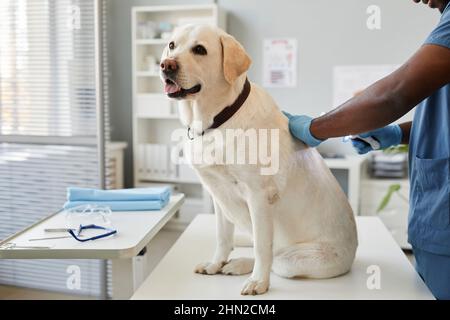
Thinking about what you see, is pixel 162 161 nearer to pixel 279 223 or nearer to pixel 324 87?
pixel 324 87

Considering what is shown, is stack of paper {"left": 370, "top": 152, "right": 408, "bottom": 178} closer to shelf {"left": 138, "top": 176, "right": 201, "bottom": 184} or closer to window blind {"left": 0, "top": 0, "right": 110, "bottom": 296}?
A: shelf {"left": 138, "top": 176, "right": 201, "bottom": 184}

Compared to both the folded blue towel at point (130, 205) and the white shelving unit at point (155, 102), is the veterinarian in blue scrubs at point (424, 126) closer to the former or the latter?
the folded blue towel at point (130, 205)

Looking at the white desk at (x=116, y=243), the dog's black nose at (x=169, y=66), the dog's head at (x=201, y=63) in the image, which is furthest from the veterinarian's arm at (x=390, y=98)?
the white desk at (x=116, y=243)

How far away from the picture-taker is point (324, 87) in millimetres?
3801

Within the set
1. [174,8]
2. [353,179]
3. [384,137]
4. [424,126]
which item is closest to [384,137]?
[384,137]

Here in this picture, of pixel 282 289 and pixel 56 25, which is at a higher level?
pixel 56 25

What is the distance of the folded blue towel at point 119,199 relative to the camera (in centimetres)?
147

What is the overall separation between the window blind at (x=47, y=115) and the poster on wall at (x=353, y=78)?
208 centimetres

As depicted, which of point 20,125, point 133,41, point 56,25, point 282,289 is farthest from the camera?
point 133,41

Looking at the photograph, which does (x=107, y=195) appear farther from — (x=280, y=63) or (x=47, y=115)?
(x=280, y=63)

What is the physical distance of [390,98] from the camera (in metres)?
1.02

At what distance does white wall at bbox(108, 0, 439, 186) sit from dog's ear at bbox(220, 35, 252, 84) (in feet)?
8.71
